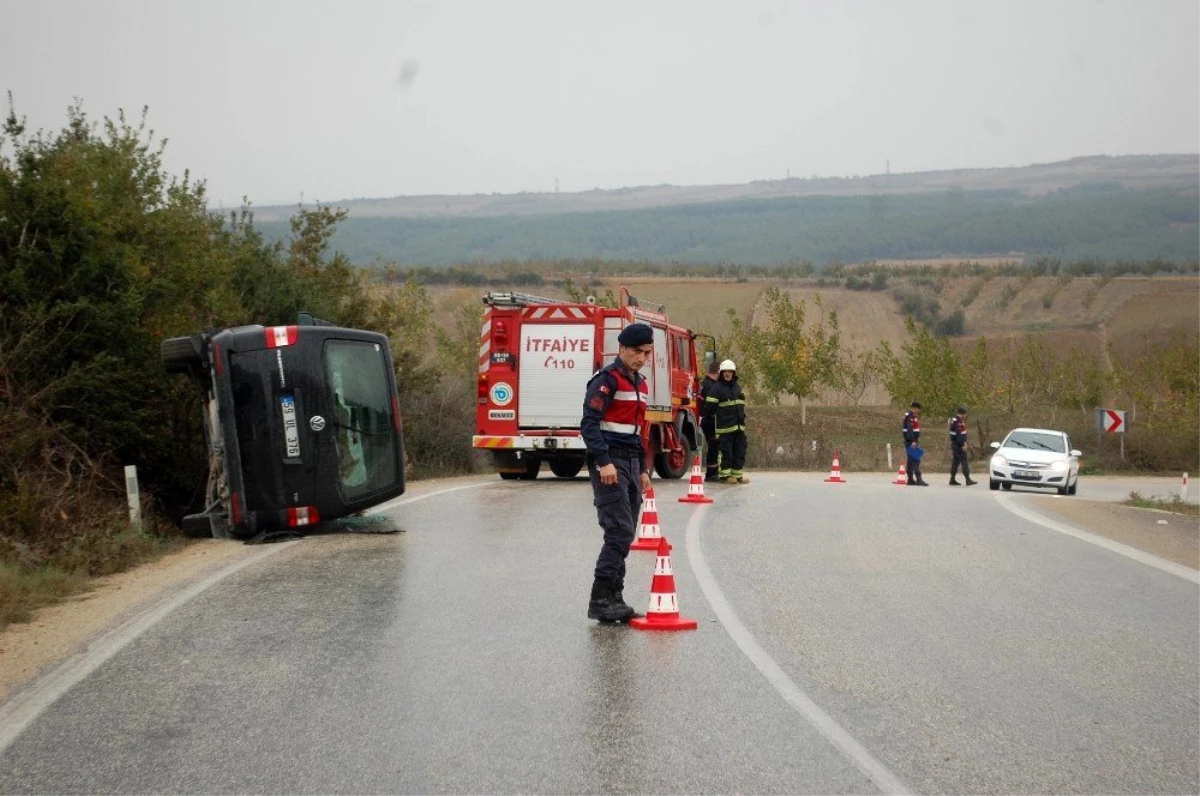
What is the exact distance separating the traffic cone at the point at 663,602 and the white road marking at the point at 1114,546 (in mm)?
5276

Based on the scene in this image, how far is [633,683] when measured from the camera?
7656 millimetres

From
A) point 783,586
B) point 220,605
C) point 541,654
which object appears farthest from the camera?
point 783,586

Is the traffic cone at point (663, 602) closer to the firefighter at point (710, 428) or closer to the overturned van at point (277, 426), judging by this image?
the overturned van at point (277, 426)

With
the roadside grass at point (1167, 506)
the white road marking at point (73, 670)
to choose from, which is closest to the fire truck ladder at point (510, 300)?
the roadside grass at point (1167, 506)

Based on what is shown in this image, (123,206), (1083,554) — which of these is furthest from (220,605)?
(123,206)

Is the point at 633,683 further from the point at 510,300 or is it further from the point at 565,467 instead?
the point at 565,467

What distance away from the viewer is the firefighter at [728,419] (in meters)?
24.0

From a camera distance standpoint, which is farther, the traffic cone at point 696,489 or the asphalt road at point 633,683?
the traffic cone at point 696,489

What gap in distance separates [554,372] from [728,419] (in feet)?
10.2

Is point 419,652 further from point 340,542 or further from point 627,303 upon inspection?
point 627,303

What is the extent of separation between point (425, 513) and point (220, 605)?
6.97 m

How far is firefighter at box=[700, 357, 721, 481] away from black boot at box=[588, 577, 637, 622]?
1481 cm

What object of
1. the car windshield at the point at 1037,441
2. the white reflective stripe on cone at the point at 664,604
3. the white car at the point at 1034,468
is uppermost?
the white reflective stripe on cone at the point at 664,604

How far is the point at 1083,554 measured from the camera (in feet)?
46.5
